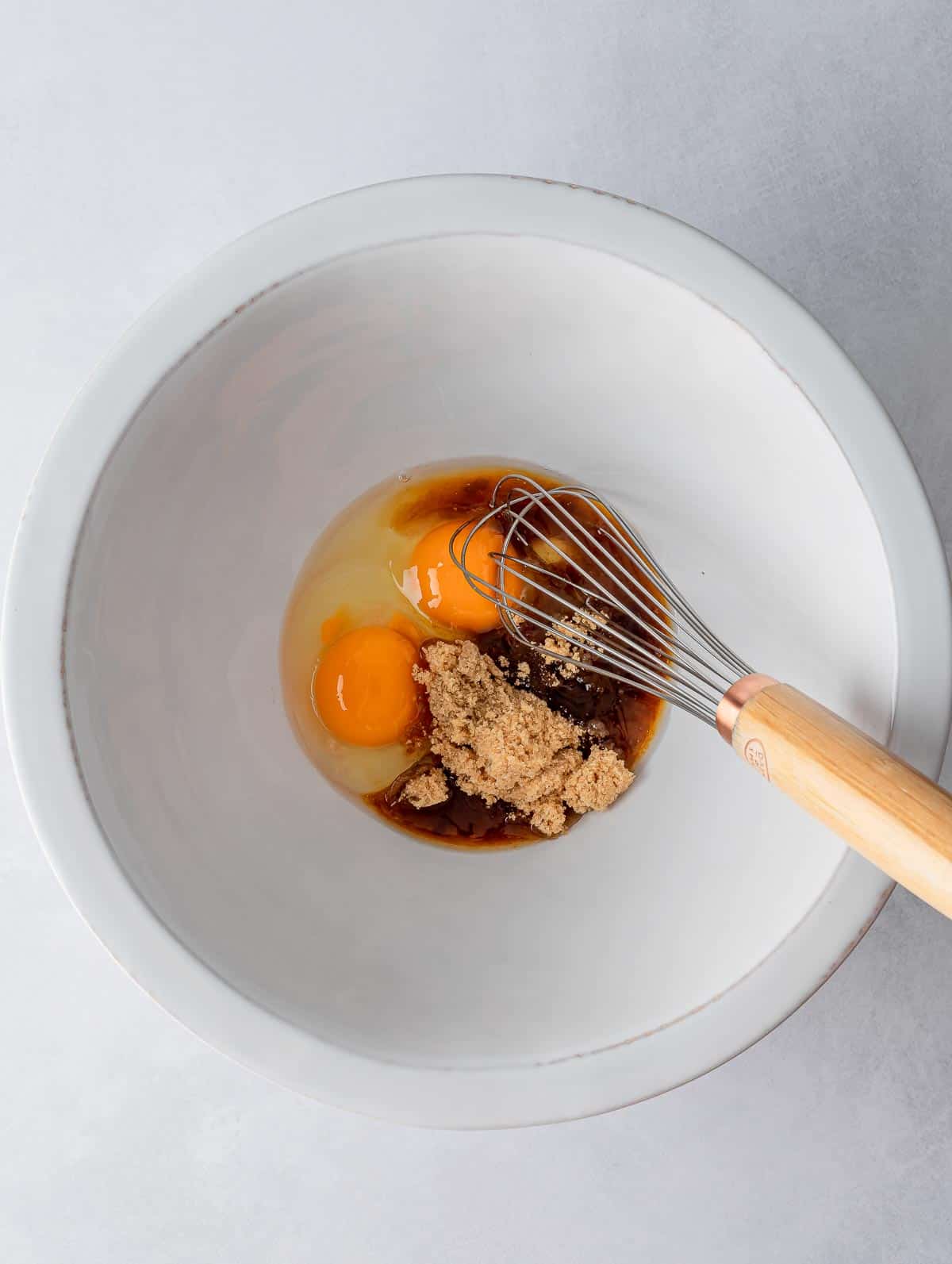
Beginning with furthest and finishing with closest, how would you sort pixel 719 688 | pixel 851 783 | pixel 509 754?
pixel 509 754 → pixel 719 688 → pixel 851 783

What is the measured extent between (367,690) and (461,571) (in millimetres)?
159

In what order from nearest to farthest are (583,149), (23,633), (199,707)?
(23,633), (199,707), (583,149)

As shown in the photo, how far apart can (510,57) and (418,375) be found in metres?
0.37

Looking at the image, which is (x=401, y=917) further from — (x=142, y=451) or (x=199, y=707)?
(x=142, y=451)

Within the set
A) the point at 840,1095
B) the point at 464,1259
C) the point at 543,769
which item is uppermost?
the point at 543,769

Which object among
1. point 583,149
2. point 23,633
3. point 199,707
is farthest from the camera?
point 583,149

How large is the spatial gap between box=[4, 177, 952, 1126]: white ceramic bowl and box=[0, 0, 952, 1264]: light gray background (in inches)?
10.0

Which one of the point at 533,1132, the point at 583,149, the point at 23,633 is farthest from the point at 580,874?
the point at 583,149

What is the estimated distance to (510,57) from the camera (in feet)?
3.21

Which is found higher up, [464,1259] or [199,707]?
[199,707]

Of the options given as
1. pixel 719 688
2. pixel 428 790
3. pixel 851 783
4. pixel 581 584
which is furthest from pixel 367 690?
pixel 851 783

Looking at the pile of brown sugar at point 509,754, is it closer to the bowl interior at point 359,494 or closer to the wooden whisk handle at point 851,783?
the bowl interior at point 359,494

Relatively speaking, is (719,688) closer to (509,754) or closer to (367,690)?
(509,754)

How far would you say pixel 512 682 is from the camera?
40.2 inches
